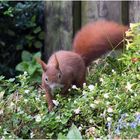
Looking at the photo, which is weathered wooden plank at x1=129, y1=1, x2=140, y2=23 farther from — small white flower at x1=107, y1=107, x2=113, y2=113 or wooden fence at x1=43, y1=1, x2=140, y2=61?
small white flower at x1=107, y1=107, x2=113, y2=113

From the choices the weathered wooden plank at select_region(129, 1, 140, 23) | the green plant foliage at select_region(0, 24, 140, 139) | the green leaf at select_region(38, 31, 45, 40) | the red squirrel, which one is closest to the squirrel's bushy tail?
the red squirrel

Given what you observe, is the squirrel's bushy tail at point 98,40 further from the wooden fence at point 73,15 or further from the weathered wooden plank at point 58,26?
the weathered wooden plank at point 58,26

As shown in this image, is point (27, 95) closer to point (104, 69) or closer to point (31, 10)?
point (104, 69)

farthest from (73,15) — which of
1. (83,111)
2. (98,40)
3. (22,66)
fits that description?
(83,111)

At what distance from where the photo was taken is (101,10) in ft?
15.2

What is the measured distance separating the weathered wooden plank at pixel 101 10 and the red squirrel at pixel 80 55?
2.13 ft

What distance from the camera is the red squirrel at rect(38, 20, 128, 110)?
348 cm

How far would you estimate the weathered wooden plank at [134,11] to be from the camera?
13.9 feet

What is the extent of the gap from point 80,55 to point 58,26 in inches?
50.6

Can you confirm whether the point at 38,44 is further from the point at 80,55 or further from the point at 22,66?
the point at 80,55

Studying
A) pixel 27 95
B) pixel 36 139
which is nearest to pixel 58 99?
pixel 27 95

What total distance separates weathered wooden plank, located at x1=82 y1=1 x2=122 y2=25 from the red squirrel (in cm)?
65

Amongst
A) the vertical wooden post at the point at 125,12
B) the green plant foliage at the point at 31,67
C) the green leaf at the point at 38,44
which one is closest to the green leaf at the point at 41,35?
the green leaf at the point at 38,44

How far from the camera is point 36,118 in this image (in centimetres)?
297
